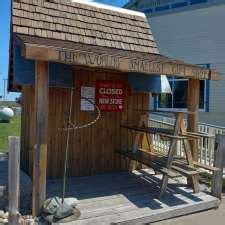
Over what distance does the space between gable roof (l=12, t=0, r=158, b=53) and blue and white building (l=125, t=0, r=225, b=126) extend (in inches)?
225

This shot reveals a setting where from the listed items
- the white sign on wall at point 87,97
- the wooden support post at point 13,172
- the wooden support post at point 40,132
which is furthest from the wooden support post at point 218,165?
the wooden support post at point 13,172

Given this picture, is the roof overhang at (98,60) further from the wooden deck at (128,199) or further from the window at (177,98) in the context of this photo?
the window at (177,98)

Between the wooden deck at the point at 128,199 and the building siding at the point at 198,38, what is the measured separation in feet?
22.3

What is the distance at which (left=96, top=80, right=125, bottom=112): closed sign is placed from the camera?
7617mm

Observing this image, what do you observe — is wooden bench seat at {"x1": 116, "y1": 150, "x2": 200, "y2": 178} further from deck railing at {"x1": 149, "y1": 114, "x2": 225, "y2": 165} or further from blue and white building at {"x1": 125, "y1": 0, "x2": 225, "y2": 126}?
blue and white building at {"x1": 125, "y1": 0, "x2": 225, "y2": 126}

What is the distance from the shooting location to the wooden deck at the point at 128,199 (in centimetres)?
541

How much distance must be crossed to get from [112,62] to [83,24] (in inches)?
88.9

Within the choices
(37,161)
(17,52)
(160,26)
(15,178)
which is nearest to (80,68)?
(17,52)

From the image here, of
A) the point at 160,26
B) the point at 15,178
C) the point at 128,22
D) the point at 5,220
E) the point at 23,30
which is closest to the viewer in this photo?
the point at 15,178

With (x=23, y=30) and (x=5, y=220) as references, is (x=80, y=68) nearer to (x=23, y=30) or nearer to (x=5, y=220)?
(x=23, y=30)

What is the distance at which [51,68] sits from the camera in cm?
681

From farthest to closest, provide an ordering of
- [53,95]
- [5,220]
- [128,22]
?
[128,22]
[53,95]
[5,220]

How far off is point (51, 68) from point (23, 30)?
32.2 inches

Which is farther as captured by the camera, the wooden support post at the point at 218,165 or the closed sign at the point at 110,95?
the closed sign at the point at 110,95
